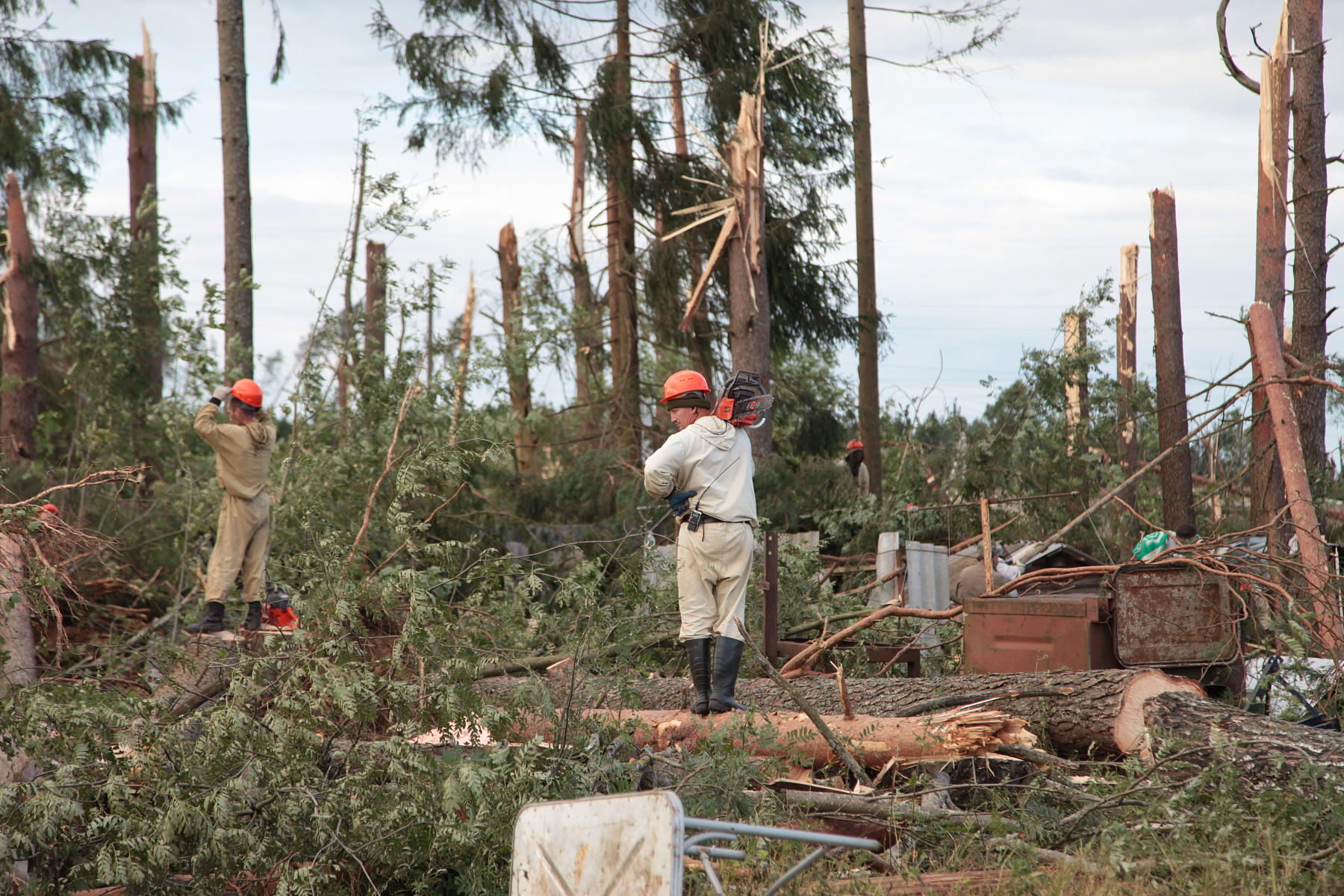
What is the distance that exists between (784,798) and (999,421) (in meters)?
9.81

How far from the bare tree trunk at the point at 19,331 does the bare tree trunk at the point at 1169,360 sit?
12.9 m

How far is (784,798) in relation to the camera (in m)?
4.54

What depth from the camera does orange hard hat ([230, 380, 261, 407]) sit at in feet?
26.1

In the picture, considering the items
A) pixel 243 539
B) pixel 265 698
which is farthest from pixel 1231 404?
pixel 243 539

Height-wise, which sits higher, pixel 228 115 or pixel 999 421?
pixel 228 115

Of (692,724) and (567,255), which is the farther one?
(567,255)

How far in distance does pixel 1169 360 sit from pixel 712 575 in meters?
7.35

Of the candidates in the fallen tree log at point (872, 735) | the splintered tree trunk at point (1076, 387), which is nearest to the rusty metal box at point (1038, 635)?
the fallen tree log at point (872, 735)

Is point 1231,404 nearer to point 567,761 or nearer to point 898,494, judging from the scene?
point 898,494

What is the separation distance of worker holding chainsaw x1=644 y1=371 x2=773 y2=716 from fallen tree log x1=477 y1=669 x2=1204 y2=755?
30 cm

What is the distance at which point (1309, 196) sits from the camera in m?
9.39

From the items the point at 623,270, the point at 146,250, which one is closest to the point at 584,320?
the point at 623,270

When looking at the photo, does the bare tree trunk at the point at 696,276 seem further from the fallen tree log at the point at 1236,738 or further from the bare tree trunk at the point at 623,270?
the fallen tree log at the point at 1236,738

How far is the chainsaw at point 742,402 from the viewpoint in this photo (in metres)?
5.86
